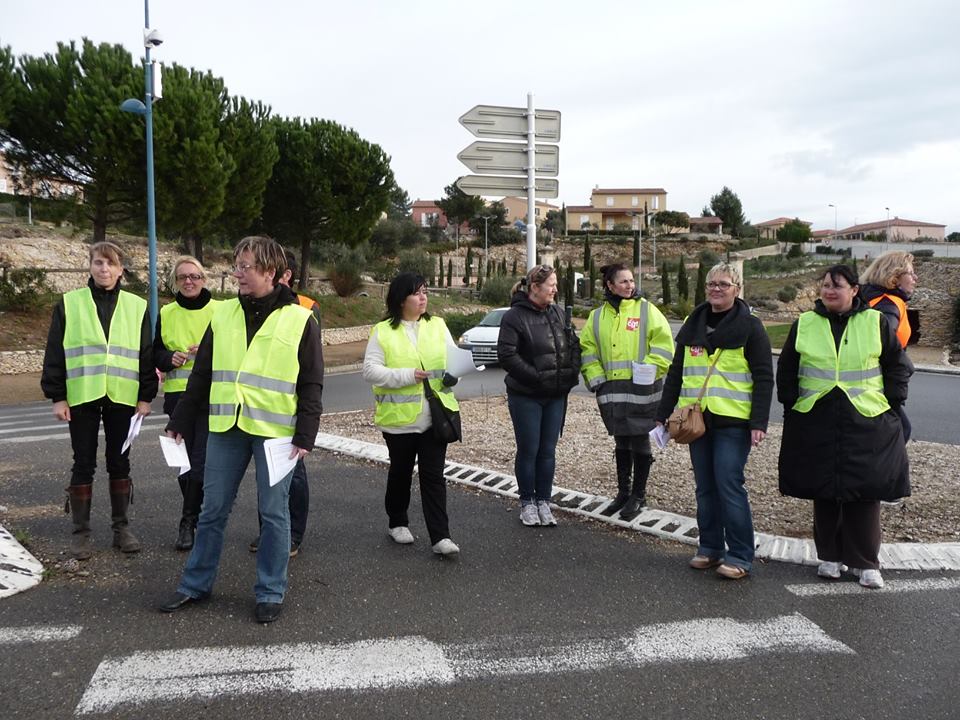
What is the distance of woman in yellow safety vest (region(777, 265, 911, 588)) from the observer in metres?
4.34

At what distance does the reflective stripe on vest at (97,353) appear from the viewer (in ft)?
15.0

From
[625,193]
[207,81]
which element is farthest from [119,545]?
[625,193]

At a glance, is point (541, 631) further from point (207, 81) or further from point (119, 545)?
point (207, 81)

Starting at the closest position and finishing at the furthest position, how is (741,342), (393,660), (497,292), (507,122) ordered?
(393,660) < (741,342) < (507,122) < (497,292)

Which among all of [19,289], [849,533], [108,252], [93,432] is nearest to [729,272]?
[849,533]

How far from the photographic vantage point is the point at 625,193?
4444 inches

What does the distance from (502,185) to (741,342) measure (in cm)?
430

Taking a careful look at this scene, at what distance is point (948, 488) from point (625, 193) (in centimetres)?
11070

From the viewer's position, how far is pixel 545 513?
18.1 ft

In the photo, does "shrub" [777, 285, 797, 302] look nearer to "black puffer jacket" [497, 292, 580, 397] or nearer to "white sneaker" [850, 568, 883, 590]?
"black puffer jacket" [497, 292, 580, 397]

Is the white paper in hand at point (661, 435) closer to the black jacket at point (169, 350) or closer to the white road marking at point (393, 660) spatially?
the white road marking at point (393, 660)

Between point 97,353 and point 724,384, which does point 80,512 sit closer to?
point 97,353

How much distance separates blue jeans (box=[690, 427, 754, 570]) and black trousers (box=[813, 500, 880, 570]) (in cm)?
42

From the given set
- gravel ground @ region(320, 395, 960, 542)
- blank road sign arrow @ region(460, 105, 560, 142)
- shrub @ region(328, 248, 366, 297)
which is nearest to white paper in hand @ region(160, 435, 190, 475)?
gravel ground @ region(320, 395, 960, 542)
